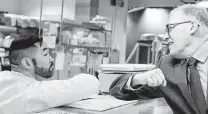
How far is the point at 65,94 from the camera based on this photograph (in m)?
1.43

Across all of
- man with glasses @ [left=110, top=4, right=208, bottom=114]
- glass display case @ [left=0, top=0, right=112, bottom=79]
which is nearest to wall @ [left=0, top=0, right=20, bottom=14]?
glass display case @ [left=0, top=0, right=112, bottom=79]

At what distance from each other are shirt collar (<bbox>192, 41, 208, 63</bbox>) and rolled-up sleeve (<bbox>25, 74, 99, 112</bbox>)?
0.60 meters

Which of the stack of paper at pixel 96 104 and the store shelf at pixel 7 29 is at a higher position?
the store shelf at pixel 7 29

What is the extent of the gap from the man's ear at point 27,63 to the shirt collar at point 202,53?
1.00m

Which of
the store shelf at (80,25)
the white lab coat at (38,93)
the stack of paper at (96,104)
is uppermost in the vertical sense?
the store shelf at (80,25)

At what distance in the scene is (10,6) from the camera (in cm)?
320

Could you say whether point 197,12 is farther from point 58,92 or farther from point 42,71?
point 42,71

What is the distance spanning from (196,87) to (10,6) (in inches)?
103

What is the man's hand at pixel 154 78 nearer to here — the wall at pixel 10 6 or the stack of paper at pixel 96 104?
the stack of paper at pixel 96 104

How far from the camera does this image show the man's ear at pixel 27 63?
5.58ft

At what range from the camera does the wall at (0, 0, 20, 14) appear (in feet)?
10.2

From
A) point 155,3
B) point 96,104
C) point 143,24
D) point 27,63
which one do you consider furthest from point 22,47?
point 143,24

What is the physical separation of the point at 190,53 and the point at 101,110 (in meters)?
0.49

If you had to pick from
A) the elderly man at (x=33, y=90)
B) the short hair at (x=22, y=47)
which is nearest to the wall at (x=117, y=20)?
the short hair at (x=22, y=47)
